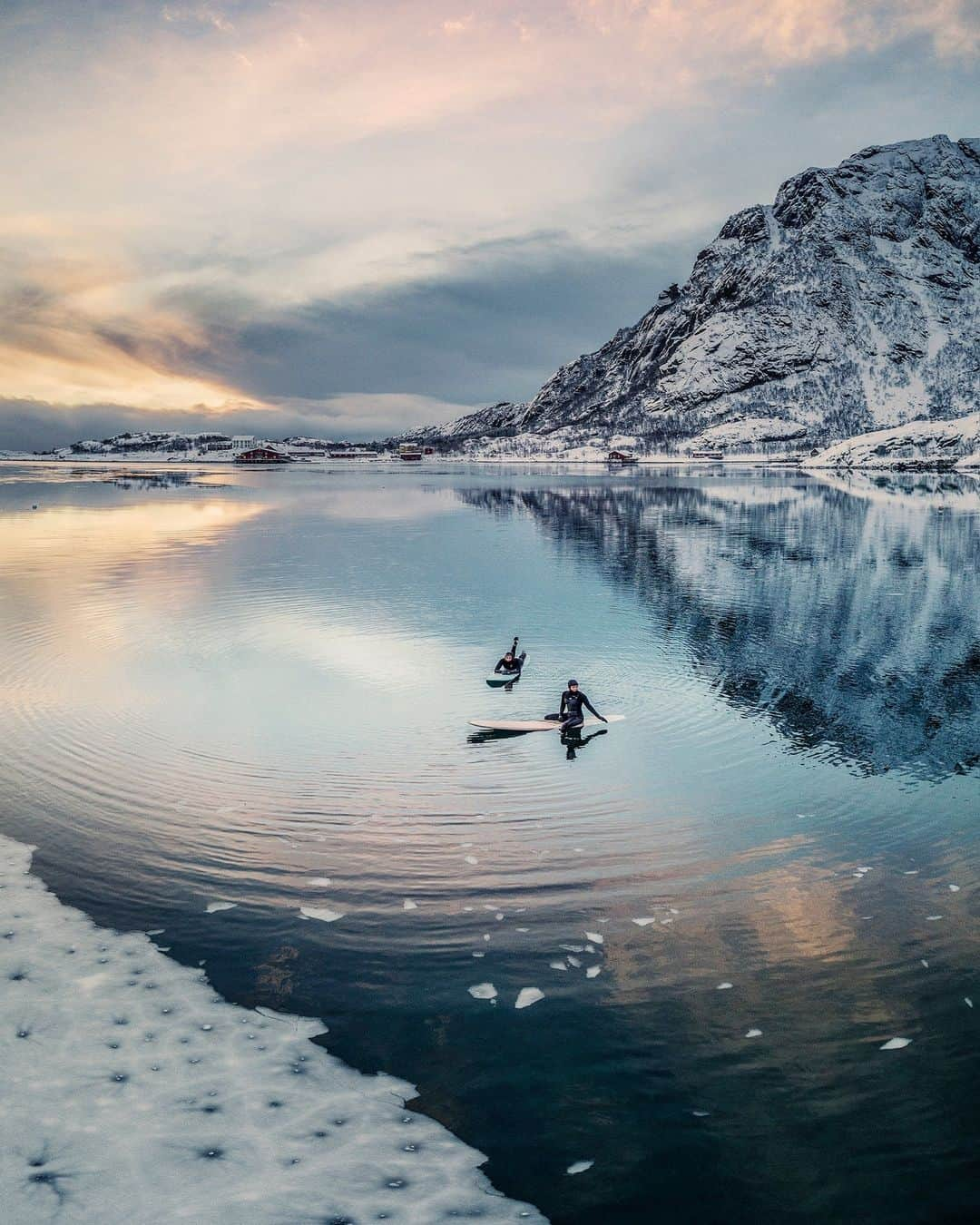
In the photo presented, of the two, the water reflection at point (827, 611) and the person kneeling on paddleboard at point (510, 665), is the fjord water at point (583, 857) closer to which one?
the water reflection at point (827, 611)

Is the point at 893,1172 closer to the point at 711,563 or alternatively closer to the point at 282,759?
the point at 282,759

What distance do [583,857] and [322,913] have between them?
5284 mm

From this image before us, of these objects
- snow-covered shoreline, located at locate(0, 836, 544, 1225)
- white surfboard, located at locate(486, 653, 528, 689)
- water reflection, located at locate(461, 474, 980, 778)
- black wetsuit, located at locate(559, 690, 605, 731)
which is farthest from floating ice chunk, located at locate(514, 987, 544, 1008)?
white surfboard, located at locate(486, 653, 528, 689)

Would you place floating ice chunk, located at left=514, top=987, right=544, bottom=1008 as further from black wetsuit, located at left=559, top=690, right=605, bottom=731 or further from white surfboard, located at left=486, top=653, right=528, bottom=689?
white surfboard, located at left=486, top=653, right=528, bottom=689

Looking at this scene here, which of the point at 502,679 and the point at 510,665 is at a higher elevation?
the point at 510,665

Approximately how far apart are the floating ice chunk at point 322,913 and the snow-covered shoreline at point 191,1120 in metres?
2.26

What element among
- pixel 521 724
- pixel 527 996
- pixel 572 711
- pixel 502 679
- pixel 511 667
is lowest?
pixel 527 996

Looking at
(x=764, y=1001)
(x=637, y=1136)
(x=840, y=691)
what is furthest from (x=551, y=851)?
(x=840, y=691)

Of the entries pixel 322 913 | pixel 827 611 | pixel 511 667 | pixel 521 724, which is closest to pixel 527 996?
pixel 322 913

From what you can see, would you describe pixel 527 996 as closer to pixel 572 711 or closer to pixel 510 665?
pixel 572 711

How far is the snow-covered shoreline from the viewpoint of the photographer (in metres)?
9.45

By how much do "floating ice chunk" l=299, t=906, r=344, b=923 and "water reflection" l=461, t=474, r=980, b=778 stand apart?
Answer: 14.8 metres

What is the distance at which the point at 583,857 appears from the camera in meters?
17.7

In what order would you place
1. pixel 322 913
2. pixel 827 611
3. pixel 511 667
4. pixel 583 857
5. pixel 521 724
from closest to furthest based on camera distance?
1. pixel 322 913
2. pixel 583 857
3. pixel 521 724
4. pixel 511 667
5. pixel 827 611
